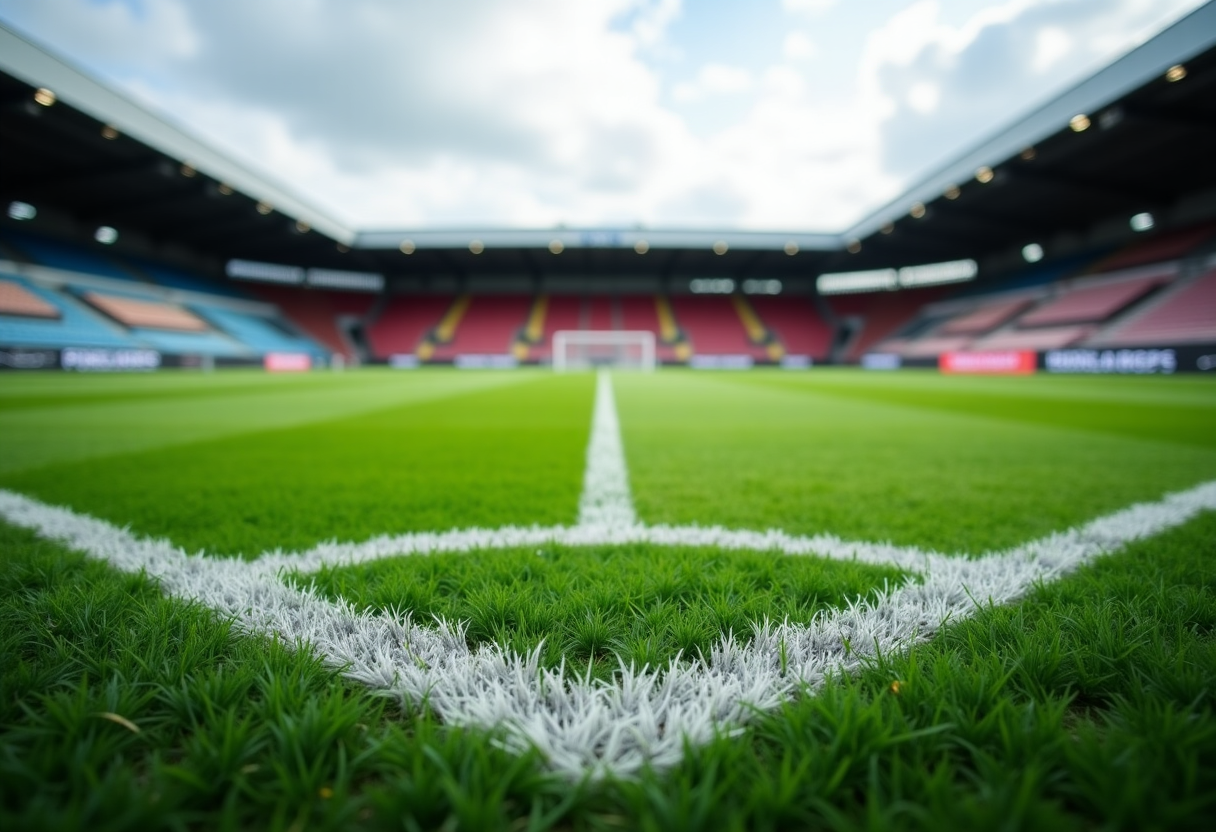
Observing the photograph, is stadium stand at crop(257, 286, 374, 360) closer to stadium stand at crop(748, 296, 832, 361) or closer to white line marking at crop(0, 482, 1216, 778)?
stadium stand at crop(748, 296, 832, 361)

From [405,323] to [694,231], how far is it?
20900 millimetres

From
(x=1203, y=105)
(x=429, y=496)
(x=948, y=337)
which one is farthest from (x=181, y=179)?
(x=948, y=337)

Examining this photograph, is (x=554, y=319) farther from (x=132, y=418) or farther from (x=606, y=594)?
(x=606, y=594)

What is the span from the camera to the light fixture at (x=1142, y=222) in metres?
23.7

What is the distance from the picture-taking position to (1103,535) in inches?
71.4

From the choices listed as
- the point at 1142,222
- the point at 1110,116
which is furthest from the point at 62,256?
the point at 1142,222

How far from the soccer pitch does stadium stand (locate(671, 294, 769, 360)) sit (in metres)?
33.4

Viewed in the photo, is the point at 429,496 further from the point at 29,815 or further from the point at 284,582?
the point at 29,815

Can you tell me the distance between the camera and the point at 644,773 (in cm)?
70

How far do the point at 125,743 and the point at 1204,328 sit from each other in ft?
80.8

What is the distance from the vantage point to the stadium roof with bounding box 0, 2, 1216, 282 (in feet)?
44.8

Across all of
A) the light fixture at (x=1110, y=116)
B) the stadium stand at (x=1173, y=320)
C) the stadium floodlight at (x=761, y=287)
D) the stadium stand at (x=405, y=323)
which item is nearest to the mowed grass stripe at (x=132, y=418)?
the light fixture at (x=1110, y=116)

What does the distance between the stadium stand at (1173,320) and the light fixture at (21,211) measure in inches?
1676

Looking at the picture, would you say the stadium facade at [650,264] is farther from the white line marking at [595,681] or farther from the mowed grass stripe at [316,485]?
the white line marking at [595,681]
